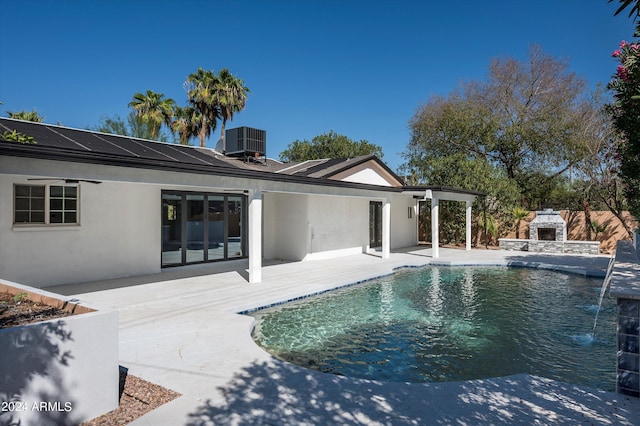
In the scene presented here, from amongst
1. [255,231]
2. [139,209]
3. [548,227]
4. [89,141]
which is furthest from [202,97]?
[548,227]

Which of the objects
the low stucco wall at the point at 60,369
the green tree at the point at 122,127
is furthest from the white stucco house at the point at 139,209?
the green tree at the point at 122,127

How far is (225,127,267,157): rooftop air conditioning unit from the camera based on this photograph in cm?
1780

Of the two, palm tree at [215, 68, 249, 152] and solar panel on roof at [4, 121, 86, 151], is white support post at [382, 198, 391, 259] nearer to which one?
solar panel on roof at [4, 121, 86, 151]

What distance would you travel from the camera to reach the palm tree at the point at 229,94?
26641mm

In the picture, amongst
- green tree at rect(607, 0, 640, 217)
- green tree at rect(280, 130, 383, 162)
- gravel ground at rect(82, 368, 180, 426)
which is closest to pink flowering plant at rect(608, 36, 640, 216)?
green tree at rect(607, 0, 640, 217)

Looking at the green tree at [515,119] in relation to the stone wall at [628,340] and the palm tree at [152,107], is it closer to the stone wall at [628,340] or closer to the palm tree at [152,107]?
the palm tree at [152,107]

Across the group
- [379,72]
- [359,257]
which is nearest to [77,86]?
[379,72]

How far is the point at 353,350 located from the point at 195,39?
2101cm

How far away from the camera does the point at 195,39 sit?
72.1 ft

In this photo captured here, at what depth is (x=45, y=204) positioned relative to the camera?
9.81 meters

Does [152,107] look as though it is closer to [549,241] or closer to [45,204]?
[45,204]

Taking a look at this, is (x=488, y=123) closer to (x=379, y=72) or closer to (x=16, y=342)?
(x=379, y=72)

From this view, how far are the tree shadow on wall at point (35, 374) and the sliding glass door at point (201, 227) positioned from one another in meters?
9.04

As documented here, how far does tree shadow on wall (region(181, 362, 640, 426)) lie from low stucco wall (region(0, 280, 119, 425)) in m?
0.98
